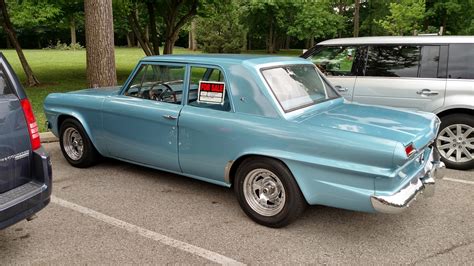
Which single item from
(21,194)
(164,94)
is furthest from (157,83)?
(21,194)

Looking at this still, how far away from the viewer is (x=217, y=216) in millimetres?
3939

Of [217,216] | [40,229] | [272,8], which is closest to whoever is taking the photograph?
[40,229]

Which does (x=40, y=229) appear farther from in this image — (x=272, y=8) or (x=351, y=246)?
(x=272, y=8)

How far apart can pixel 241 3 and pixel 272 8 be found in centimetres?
286

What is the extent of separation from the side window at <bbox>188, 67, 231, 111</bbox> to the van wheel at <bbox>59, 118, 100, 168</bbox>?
1.74m

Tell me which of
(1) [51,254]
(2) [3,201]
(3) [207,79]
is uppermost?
(3) [207,79]

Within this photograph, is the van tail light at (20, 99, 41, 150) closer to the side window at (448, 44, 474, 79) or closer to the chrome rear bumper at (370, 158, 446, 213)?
the chrome rear bumper at (370, 158, 446, 213)

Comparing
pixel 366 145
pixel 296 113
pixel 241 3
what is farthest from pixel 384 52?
pixel 241 3

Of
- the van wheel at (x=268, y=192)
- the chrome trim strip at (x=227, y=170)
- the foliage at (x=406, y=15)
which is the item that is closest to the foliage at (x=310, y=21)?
the foliage at (x=406, y=15)

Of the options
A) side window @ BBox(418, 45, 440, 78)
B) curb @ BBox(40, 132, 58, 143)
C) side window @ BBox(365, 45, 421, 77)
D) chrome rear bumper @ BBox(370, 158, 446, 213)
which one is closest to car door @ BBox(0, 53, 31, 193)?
chrome rear bumper @ BBox(370, 158, 446, 213)

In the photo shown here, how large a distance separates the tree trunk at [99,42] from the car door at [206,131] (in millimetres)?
3877

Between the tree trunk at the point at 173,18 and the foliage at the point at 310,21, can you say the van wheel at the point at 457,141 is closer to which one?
the tree trunk at the point at 173,18

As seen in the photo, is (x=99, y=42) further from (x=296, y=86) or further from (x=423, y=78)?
(x=423, y=78)

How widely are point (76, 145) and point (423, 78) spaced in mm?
4822
